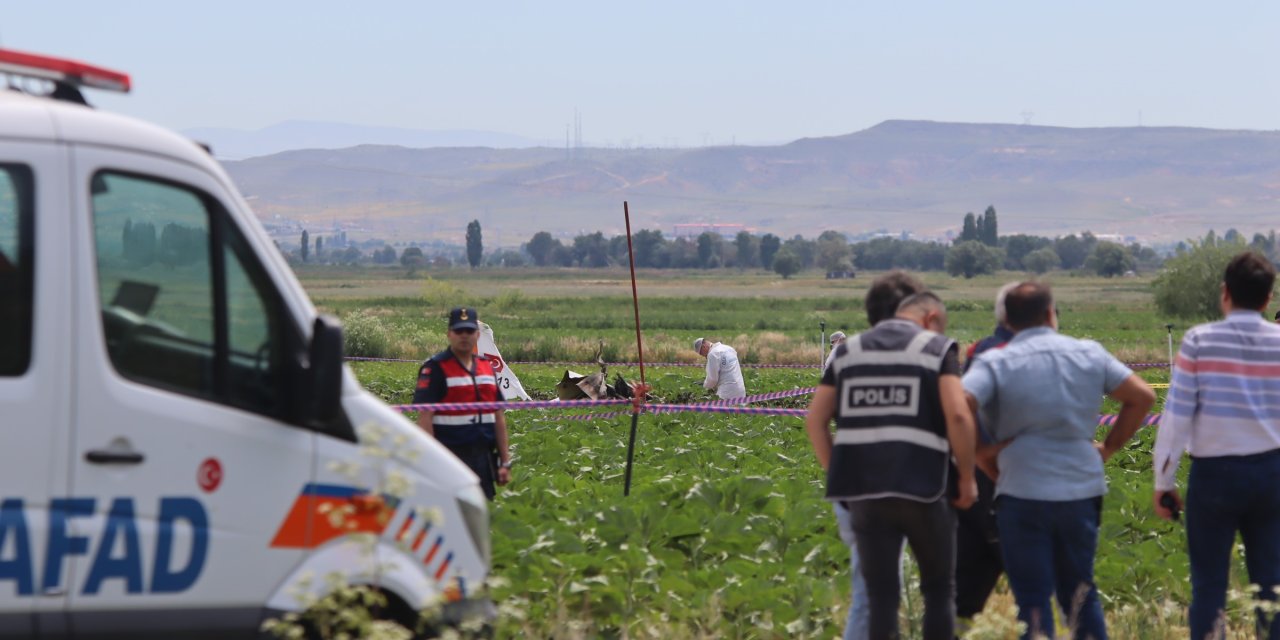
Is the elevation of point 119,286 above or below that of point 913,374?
above

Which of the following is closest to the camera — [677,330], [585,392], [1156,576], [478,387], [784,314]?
[1156,576]

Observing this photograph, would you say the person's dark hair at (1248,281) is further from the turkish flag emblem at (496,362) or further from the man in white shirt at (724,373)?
the man in white shirt at (724,373)

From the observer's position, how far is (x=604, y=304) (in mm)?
99625

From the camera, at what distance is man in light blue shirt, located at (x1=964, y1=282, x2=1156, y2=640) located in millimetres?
6301

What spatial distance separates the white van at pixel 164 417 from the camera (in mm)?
4777

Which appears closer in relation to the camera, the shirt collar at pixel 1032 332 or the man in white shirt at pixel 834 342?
the shirt collar at pixel 1032 332

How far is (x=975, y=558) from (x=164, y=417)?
356 centimetres

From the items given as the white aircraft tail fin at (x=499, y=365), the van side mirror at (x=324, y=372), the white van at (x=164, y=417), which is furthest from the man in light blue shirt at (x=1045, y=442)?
the white aircraft tail fin at (x=499, y=365)

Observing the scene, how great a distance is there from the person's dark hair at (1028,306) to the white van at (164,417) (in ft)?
7.94

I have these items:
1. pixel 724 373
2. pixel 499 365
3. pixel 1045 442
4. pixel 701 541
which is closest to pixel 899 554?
pixel 1045 442

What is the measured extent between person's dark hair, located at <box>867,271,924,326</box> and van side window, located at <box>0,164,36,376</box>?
317 centimetres

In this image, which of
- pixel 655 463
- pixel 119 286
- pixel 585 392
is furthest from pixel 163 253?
pixel 585 392

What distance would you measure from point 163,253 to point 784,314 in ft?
265

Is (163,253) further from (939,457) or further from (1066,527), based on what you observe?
(1066,527)
